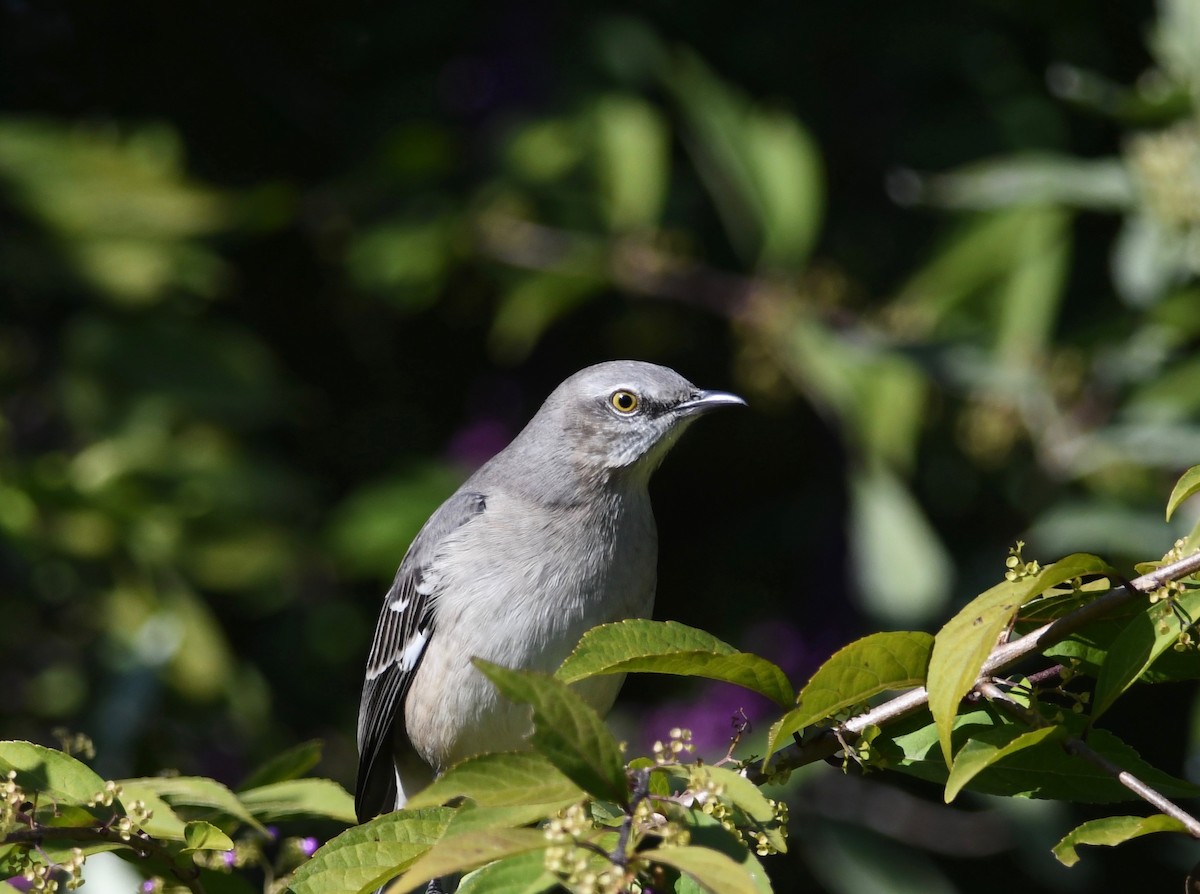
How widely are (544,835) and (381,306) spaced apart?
552 centimetres

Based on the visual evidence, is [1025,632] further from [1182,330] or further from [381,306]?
[381,306]

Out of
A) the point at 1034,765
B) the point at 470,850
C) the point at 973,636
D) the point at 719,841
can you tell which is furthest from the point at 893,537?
the point at 470,850

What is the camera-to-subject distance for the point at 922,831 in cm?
676

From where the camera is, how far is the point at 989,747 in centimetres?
206

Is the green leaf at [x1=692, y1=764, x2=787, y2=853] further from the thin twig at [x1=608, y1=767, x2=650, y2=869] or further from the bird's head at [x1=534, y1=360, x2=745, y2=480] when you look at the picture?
the bird's head at [x1=534, y1=360, x2=745, y2=480]

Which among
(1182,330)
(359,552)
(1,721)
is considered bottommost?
(1,721)

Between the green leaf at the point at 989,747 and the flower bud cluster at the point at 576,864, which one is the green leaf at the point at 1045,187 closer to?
the green leaf at the point at 989,747

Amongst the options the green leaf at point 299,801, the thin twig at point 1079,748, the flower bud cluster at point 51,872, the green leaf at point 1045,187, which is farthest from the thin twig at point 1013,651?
the green leaf at point 1045,187

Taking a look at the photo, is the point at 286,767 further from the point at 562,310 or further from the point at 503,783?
the point at 562,310

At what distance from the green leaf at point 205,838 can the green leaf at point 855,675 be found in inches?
36.2

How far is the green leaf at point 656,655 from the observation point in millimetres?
2078

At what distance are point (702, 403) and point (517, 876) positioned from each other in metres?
2.66

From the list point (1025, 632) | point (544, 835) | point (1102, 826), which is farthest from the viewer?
point (1025, 632)

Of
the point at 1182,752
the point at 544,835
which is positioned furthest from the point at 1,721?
the point at 1182,752
